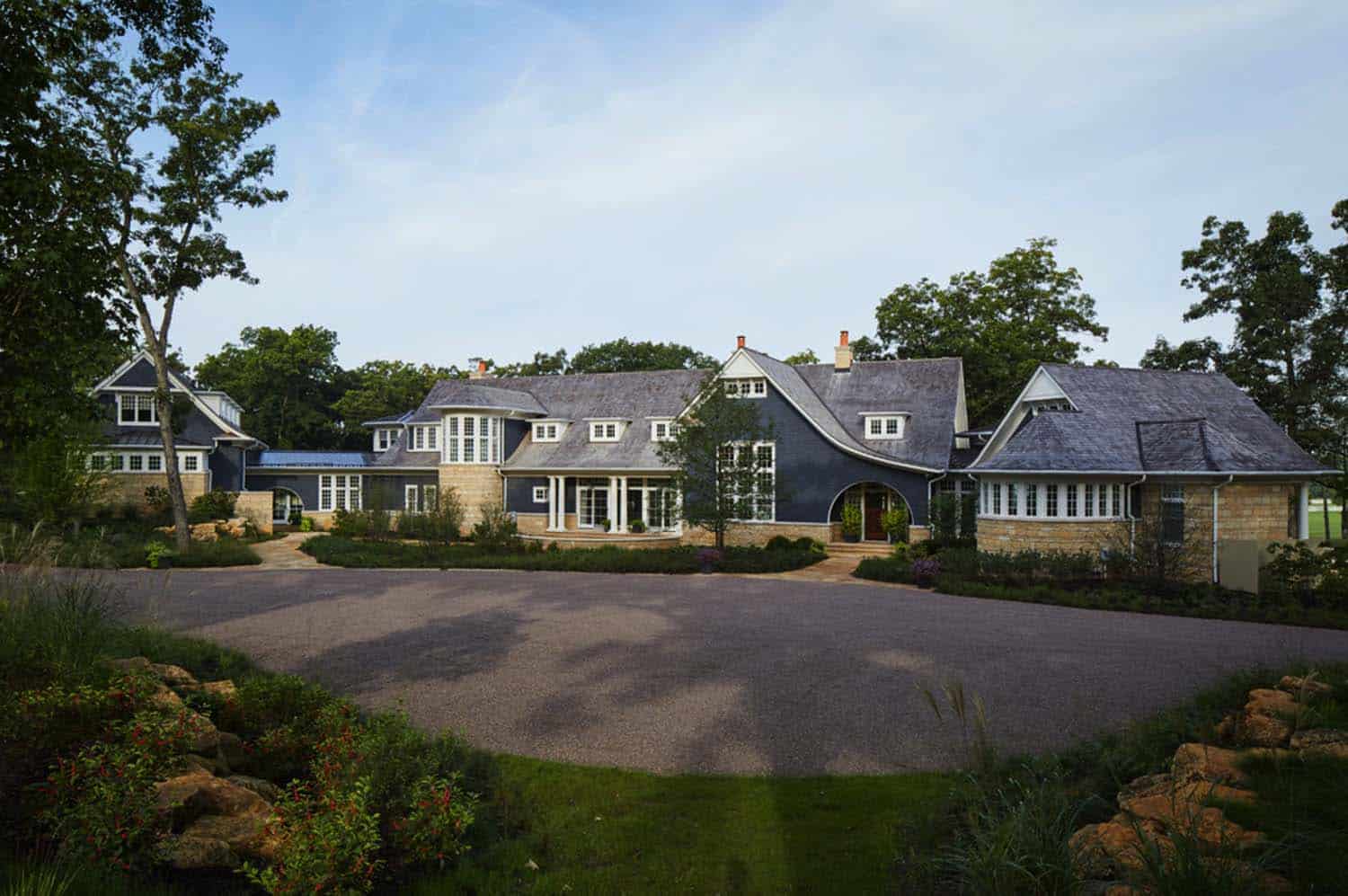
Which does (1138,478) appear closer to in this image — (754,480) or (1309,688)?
(754,480)

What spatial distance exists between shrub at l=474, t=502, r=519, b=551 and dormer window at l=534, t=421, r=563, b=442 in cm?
669

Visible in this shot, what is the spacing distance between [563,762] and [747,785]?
1.71 meters

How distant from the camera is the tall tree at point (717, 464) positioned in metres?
24.3

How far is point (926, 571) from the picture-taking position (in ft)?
66.5

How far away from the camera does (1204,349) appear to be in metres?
32.8

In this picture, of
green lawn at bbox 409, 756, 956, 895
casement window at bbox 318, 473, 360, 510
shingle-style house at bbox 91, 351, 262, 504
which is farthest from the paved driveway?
casement window at bbox 318, 473, 360, 510

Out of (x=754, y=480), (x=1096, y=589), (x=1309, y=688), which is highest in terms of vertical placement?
(x=754, y=480)

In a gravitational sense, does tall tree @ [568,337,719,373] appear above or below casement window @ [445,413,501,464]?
above

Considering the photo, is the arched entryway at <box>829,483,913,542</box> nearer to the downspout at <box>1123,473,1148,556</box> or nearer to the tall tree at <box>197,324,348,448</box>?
the downspout at <box>1123,473,1148,556</box>

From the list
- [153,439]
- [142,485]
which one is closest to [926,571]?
[142,485]

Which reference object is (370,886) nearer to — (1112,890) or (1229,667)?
(1112,890)

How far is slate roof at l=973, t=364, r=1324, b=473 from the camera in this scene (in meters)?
21.1

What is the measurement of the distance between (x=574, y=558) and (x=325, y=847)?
19368 mm

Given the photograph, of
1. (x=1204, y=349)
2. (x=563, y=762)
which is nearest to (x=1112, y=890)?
(x=563, y=762)
